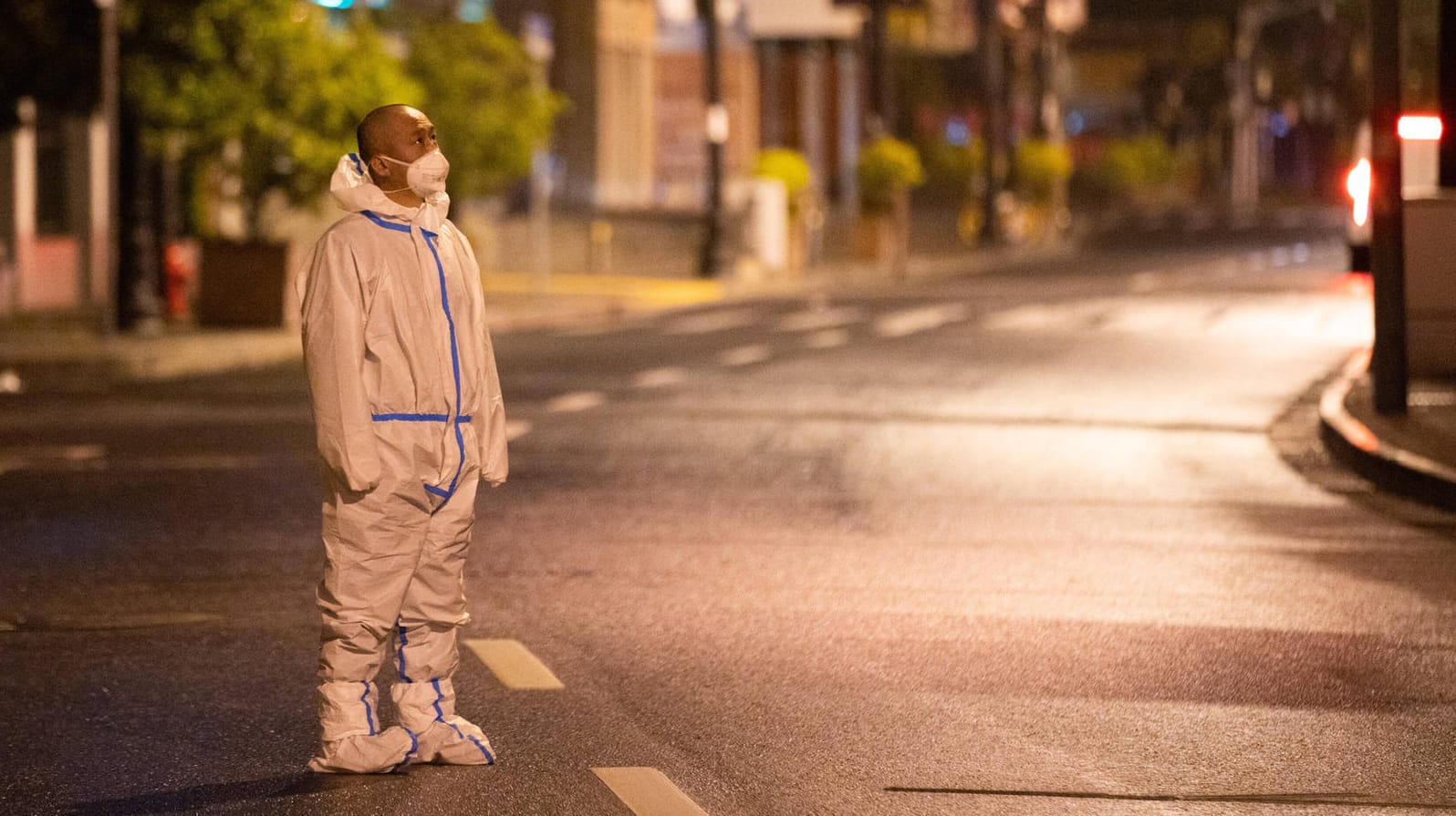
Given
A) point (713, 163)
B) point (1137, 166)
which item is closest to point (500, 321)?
point (713, 163)

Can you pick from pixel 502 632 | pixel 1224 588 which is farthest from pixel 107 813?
pixel 1224 588

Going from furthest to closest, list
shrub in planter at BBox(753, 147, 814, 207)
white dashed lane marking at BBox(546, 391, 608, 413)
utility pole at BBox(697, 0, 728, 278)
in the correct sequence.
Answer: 1. shrub in planter at BBox(753, 147, 814, 207)
2. utility pole at BBox(697, 0, 728, 278)
3. white dashed lane marking at BBox(546, 391, 608, 413)

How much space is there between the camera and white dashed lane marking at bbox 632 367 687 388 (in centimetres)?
1880

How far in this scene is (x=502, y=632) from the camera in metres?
8.38

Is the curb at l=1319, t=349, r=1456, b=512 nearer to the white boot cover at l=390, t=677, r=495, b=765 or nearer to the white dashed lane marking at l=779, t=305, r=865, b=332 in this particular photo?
the white boot cover at l=390, t=677, r=495, b=765

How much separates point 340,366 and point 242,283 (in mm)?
19010

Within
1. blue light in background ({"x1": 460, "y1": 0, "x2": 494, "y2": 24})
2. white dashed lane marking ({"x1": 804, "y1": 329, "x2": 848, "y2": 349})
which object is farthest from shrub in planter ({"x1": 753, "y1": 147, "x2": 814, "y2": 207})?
white dashed lane marking ({"x1": 804, "y1": 329, "x2": 848, "y2": 349})

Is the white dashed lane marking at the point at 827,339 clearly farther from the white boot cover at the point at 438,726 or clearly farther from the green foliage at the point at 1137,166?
the green foliage at the point at 1137,166

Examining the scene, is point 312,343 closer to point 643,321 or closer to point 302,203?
point 302,203

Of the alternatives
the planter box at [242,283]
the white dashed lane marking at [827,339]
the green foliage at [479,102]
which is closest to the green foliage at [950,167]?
the green foliage at [479,102]

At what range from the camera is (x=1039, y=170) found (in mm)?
57812

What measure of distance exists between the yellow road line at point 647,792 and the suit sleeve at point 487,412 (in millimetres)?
859

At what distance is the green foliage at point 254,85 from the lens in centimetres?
2383

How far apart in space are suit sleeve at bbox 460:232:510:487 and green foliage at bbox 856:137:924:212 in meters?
36.9
